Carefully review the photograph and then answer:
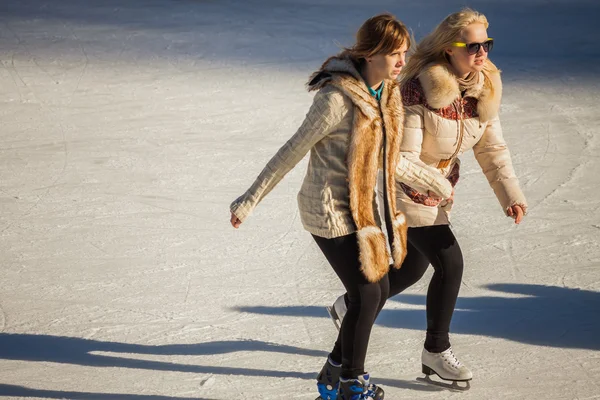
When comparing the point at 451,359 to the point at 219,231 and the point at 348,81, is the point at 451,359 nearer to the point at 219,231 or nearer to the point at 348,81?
the point at 348,81

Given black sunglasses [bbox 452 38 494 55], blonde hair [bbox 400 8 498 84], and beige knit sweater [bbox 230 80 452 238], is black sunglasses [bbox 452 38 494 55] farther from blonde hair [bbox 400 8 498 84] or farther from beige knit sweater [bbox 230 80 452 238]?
beige knit sweater [bbox 230 80 452 238]

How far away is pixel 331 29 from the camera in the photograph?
1025cm

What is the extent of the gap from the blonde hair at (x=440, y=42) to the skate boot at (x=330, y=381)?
1134mm

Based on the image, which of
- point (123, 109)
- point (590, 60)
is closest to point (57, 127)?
point (123, 109)

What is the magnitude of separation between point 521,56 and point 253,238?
16.4 ft

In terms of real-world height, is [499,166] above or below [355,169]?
below

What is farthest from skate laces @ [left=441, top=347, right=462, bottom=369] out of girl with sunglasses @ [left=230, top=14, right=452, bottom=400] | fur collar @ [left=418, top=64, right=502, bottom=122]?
fur collar @ [left=418, top=64, right=502, bottom=122]

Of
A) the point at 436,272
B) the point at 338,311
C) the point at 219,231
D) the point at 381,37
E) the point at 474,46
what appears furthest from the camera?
the point at 219,231

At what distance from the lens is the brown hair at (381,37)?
125 inches

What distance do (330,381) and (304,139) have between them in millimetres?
943

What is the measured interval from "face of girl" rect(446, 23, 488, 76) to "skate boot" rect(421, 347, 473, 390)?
1114mm

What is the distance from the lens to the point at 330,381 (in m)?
3.52

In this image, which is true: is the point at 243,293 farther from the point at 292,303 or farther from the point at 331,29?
the point at 331,29

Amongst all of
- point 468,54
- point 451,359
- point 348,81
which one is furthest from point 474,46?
point 451,359
